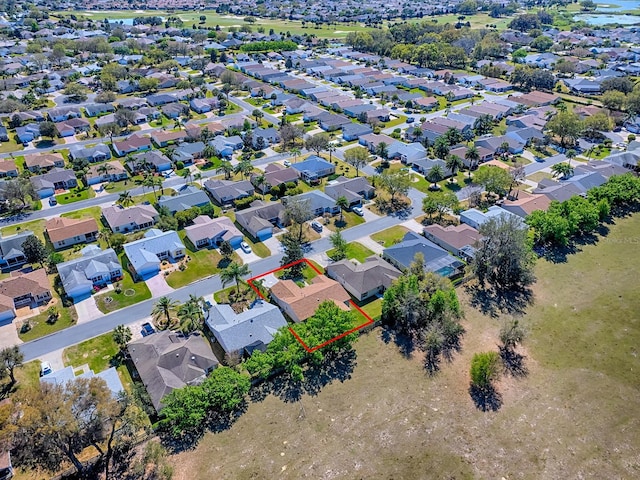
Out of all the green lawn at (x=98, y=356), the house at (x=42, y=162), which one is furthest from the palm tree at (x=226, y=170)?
the green lawn at (x=98, y=356)

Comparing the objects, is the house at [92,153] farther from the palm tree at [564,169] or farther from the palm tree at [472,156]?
the palm tree at [564,169]

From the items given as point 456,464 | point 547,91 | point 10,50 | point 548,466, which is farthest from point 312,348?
point 10,50

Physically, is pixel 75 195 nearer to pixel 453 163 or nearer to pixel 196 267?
pixel 196 267

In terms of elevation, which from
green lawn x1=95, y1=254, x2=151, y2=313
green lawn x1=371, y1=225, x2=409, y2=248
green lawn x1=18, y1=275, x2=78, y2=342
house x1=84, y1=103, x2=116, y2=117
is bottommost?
green lawn x1=18, y1=275, x2=78, y2=342

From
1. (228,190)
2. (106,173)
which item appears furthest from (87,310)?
(106,173)

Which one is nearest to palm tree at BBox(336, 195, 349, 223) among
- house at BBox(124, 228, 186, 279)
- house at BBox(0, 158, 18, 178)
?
house at BBox(124, 228, 186, 279)

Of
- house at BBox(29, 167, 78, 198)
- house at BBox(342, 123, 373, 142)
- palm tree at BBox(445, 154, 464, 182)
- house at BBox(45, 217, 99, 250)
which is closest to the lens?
house at BBox(45, 217, 99, 250)

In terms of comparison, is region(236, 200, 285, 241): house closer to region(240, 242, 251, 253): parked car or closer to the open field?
region(240, 242, 251, 253): parked car
